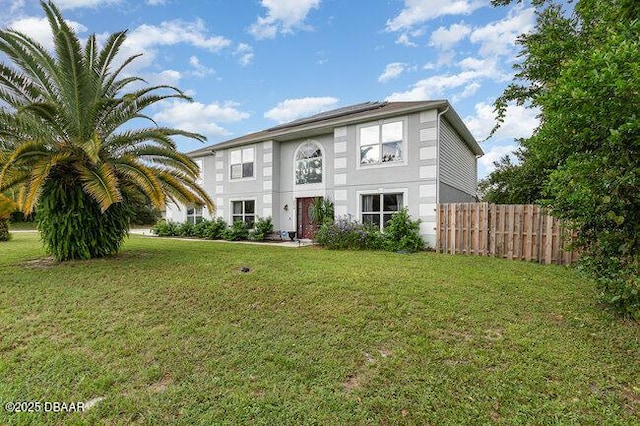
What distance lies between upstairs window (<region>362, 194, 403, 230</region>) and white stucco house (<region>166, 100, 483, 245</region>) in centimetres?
4

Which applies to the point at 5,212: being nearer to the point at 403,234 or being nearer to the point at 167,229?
the point at 167,229

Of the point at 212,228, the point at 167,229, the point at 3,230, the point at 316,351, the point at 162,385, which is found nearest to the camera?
the point at 162,385

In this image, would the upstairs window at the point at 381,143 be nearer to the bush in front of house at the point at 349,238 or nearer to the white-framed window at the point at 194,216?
the bush in front of house at the point at 349,238

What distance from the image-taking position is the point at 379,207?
481 inches

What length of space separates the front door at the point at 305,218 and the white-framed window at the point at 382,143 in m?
3.43

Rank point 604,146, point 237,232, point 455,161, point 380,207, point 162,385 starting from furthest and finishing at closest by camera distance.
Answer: point 237,232
point 455,161
point 380,207
point 604,146
point 162,385

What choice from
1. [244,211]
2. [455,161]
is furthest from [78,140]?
[455,161]

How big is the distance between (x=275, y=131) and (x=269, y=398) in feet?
45.5

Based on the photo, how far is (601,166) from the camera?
3.70 metres

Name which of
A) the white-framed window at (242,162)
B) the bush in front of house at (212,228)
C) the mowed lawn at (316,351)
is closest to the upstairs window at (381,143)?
the white-framed window at (242,162)

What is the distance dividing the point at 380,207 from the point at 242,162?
7.94m

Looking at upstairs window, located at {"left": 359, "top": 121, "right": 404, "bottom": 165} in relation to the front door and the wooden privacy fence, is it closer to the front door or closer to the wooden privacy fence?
the wooden privacy fence

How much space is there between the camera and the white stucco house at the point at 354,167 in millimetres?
11203

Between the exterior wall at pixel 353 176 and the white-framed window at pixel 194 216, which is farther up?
the exterior wall at pixel 353 176
